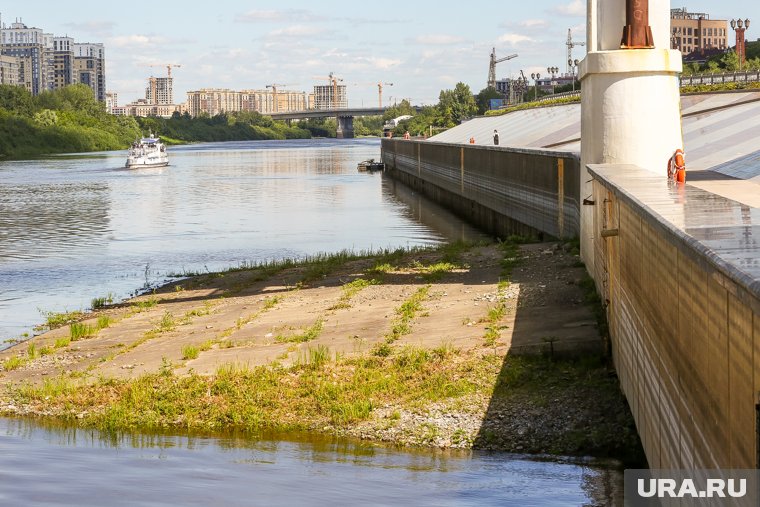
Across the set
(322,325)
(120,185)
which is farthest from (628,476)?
(120,185)

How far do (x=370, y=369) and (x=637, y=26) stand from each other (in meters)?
8.16

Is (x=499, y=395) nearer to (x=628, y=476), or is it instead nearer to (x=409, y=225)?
(x=628, y=476)

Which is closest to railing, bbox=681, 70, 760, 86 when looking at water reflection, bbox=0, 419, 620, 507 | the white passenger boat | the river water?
the river water

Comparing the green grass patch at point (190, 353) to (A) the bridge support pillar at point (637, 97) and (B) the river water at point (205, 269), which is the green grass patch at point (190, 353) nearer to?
(B) the river water at point (205, 269)

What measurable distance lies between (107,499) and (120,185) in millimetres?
76166

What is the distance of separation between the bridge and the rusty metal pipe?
0.13 ft

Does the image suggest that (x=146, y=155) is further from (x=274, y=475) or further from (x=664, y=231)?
(x=664, y=231)

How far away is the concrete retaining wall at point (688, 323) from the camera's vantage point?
5312 mm

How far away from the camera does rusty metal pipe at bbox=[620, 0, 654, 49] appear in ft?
62.8

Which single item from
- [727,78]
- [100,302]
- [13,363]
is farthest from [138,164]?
[13,363]

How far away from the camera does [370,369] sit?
47.5 feet

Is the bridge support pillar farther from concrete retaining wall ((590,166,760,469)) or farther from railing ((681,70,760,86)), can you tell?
railing ((681,70,760,86))

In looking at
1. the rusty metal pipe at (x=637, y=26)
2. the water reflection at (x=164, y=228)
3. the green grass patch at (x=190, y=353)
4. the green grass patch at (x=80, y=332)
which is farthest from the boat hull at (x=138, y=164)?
the green grass patch at (x=190, y=353)

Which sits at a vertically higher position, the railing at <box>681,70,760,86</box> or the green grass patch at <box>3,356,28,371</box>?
the railing at <box>681,70,760,86</box>
